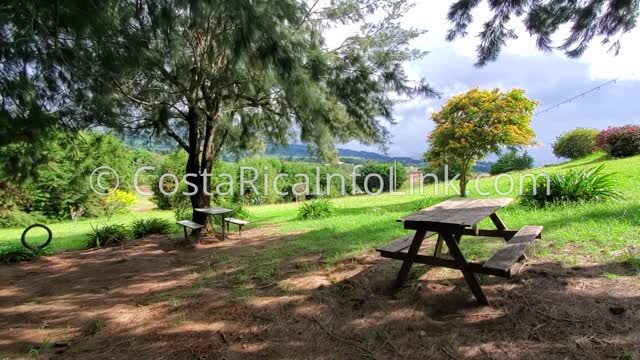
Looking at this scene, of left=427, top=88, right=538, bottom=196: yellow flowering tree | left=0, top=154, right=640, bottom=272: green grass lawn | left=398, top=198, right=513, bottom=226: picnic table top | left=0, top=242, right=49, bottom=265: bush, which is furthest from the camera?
left=427, top=88, right=538, bottom=196: yellow flowering tree

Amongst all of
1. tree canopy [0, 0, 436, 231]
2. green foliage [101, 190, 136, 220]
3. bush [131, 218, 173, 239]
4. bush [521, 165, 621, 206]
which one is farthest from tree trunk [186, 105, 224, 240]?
→ green foliage [101, 190, 136, 220]

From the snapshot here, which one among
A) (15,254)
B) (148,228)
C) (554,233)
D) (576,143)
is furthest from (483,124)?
(15,254)

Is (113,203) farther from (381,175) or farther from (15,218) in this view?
(381,175)

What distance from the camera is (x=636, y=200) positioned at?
5.87 metres

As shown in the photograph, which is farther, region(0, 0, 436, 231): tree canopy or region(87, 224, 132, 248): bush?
region(87, 224, 132, 248): bush

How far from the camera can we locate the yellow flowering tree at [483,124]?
9.27 metres

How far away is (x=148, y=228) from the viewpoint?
7.80 meters

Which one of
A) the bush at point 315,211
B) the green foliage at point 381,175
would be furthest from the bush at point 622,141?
the bush at point 315,211

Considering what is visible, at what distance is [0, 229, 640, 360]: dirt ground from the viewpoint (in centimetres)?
226

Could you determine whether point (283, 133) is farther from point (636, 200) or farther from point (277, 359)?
point (636, 200)

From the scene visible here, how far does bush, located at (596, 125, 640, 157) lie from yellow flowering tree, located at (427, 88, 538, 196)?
5.84 metres

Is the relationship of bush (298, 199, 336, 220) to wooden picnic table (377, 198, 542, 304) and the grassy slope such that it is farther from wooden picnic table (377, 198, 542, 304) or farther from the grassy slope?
wooden picnic table (377, 198, 542, 304)

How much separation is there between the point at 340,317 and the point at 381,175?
16813mm

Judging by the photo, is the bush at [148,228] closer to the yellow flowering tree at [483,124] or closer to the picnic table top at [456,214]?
the picnic table top at [456,214]
